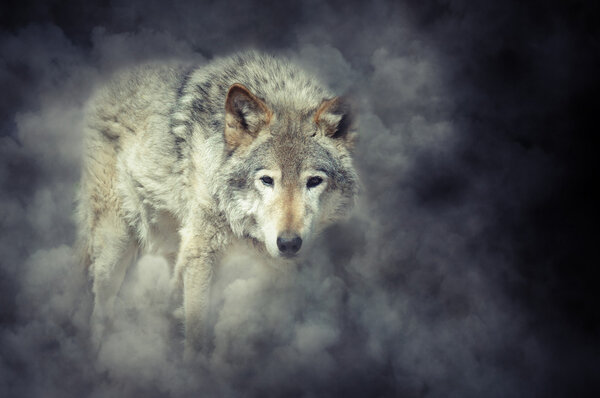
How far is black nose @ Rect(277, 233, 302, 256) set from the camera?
3.86m

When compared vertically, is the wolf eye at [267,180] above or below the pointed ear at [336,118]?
below

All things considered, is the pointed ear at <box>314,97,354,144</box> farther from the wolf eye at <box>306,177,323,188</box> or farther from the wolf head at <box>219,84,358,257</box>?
the wolf eye at <box>306,177,323,188</box>

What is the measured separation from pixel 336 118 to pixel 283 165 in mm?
647

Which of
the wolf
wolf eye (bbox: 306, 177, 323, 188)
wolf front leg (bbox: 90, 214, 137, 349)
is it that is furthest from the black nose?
wolf front leg (bbox: 90, 214, 137, 349)

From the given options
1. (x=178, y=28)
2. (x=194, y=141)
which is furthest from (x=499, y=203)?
(x=178, y=28)

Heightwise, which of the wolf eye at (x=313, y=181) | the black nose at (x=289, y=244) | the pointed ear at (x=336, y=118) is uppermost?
the pointed ear at (x=336, y=118)

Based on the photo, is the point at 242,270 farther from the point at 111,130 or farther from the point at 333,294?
the point at 111,130

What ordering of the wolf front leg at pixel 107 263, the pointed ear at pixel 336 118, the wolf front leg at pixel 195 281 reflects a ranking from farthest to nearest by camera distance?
the wolf front leg at pixel 107 263 → the wolf front leg at pixel 195 281 → the pointed ear at pixel 336 118

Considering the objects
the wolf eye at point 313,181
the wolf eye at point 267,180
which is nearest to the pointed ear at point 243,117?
the wolf eye at point 267,180

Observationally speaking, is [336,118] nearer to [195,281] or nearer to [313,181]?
[313,181]

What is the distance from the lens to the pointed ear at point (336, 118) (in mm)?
4277

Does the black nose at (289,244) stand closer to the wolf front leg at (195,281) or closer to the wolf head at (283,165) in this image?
the wolf head at (283,165)

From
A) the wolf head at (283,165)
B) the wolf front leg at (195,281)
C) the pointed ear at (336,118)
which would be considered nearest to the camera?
the wolf head at (283,165)

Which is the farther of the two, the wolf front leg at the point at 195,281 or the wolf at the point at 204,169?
Answer: the wolf front leg at the point at 195,281
